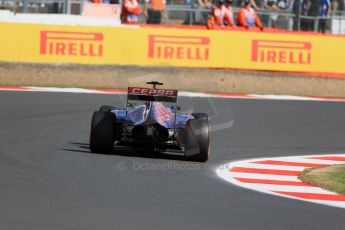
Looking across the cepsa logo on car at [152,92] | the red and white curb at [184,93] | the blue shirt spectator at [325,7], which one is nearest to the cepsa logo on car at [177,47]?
the red and white curb at [184,93]

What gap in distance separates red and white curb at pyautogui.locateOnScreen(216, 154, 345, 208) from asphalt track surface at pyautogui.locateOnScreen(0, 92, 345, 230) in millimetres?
251

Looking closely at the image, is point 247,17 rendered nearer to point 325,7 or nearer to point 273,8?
point 273,8

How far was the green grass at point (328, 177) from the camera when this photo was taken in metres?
10.4

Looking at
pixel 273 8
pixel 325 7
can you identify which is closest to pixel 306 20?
pixel 325 7

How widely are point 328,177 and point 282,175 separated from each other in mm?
531

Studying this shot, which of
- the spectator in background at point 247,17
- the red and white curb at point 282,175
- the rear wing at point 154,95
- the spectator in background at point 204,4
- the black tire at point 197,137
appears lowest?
the red and white curb at point 282,175

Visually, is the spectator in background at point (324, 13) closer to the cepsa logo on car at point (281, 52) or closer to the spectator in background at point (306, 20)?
the spectator in background at point (306, 20)

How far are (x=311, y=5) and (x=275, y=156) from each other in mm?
12108

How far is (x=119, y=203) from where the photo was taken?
27.9 feet

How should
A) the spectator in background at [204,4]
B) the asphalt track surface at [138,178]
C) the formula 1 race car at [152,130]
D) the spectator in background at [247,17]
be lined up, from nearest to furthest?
the asphalt track surface at [138,178] → the formula 1 race car at [152,130] → the spectator in background at [247,17] → the spectator in background at [204,4]

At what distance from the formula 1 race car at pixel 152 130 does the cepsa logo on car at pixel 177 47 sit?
32.8ft

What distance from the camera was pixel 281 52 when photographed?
22.3 meters

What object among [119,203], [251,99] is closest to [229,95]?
[251,99]

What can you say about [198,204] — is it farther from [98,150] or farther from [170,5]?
[170,5]
